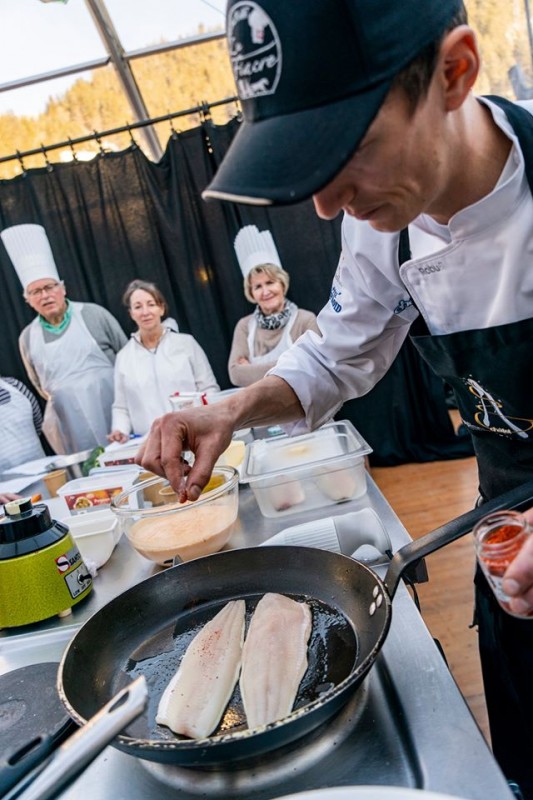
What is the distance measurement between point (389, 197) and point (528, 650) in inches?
A: 36.8

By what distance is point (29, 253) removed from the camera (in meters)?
4.57

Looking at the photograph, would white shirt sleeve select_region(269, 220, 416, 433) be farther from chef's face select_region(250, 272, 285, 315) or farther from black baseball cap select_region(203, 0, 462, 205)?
chef's face select_region(250, 272, 285, 315)

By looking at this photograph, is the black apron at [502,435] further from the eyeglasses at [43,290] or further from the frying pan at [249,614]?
the eyeglasses at [43,290]

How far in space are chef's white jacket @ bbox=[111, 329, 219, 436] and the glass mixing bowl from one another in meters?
2.94

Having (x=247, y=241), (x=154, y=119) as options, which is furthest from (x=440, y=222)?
(x=154, y=119)

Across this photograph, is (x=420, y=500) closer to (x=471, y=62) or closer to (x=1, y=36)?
(x=471, y=62)

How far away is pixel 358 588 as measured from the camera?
90 centimetres

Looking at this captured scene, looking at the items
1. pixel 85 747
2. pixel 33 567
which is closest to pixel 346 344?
pixel 33 567

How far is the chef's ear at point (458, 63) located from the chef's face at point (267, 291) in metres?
3.58

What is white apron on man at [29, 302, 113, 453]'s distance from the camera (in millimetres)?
4707

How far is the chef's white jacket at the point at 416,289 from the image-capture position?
964 millimetres

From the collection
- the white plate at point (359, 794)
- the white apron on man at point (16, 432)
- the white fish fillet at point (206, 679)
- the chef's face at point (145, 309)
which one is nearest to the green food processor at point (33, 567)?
the white fish fillet at point (206, 679)

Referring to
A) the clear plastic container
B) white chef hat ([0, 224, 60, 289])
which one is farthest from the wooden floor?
white chef hat ([0, 224, 60, 289])

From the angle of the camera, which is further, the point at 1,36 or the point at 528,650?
the point at 1,36
